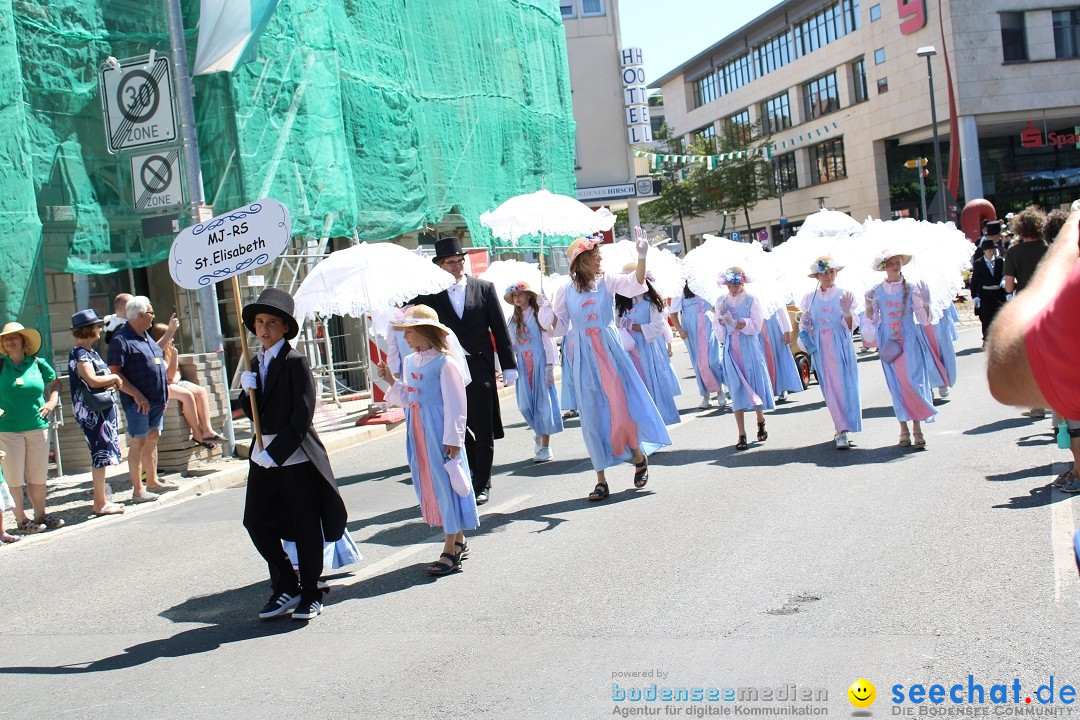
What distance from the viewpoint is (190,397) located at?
12.8 metres

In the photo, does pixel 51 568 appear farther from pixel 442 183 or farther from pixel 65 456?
pixel 442 183

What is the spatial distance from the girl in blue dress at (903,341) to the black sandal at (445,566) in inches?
193

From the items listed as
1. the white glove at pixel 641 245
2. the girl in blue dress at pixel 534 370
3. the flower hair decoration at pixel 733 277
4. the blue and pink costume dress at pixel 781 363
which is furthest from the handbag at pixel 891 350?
the girl in blue dress at pixel 534 370

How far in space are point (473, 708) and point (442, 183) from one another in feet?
61.6

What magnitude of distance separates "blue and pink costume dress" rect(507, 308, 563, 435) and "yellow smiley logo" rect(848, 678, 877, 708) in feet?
24.6

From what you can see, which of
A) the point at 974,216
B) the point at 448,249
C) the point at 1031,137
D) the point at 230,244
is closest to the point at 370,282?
the point at 448,249

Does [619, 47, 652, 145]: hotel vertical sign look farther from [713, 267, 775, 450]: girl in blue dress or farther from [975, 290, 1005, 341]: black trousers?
[713, 267, 775, 450]: girl in blue dress

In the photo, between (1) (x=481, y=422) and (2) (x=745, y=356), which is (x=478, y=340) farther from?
(2) (x=745, y=356)

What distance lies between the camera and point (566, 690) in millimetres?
4844

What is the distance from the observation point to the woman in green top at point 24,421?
32.6ft

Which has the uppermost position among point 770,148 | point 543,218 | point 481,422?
point 770,148

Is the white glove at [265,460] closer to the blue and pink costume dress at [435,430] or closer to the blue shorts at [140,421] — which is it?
the blue and pink costume dress at [435,430]

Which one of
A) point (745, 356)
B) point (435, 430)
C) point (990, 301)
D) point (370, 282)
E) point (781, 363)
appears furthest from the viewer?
point (990, 301)

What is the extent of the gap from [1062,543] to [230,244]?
20.2ft
